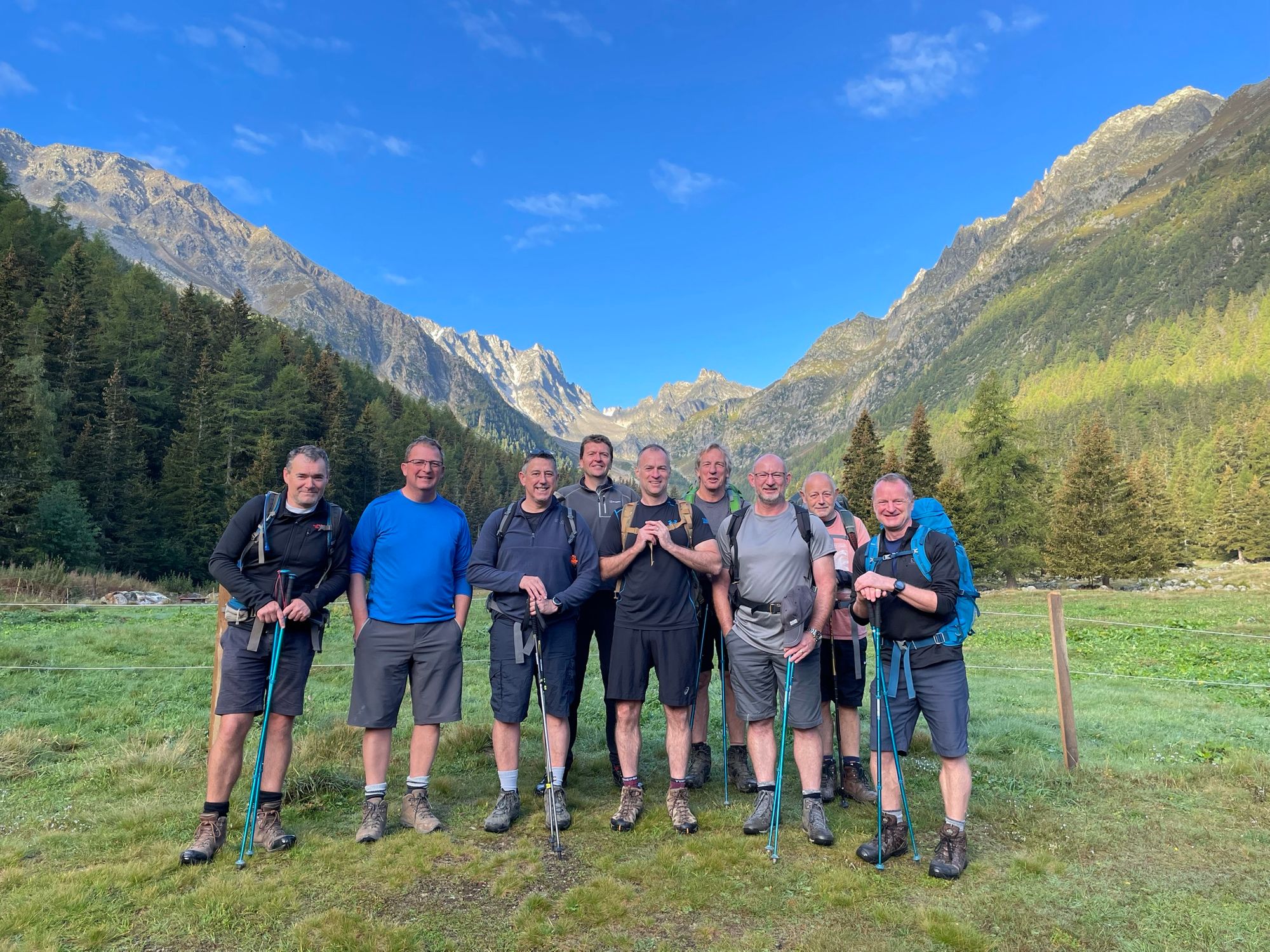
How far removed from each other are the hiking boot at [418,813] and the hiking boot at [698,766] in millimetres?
2307

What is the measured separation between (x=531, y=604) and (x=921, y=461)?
36.5 m

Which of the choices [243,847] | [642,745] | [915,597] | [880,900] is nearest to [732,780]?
[642,745]

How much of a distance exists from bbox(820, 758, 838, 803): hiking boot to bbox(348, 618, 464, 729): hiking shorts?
10.8ft

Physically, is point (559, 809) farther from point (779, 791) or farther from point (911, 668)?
point (911, 668)

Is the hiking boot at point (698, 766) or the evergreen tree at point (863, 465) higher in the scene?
the evergreen tree at point (863, 465)

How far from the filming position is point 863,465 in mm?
41500

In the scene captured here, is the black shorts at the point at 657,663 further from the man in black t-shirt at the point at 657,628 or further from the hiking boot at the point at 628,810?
the hiking boot at the point at 628,810

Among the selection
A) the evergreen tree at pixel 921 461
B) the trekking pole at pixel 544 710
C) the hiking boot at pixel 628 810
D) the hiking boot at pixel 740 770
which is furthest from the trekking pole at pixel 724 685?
the evergreen tree at pixel 921 461

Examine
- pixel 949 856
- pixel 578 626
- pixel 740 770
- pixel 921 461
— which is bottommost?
pixel 949 856

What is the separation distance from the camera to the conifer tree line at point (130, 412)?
96.3 ft

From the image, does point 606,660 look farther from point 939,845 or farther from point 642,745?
point 939,845

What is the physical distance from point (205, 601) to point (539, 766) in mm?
22930

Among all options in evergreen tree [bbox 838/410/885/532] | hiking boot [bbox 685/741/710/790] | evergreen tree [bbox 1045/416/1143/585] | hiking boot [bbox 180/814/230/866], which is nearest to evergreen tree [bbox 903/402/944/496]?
evergreen tree [bbox 838/410/885/532]

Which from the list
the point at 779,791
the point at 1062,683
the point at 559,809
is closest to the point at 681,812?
the point at 779,791
